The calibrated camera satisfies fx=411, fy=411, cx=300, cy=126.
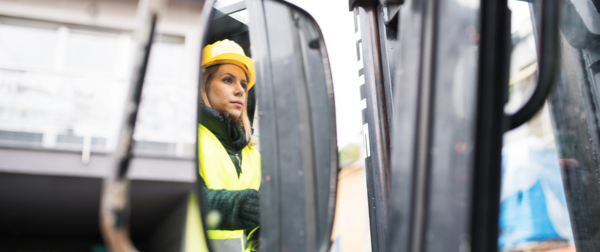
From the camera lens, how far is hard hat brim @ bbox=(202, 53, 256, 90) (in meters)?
0.75

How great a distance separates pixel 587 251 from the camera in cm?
118

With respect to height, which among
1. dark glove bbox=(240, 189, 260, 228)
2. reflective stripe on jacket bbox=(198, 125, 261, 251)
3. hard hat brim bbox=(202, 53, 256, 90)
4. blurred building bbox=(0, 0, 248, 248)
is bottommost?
dark glove bbox=(240, 189, 260, 228)

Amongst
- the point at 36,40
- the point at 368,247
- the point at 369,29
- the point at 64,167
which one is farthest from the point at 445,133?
the point at 36,40

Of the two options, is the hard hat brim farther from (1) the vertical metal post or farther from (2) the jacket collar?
(1) the vertical metal post

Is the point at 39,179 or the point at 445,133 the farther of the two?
the point at 39,179

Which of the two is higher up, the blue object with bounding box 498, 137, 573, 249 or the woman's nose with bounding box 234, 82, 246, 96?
the woman's nose with bounding box 234, 82, 246, 96

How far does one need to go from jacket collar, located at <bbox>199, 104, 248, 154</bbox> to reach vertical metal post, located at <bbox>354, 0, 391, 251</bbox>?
0.46m

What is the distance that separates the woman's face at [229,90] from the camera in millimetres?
744

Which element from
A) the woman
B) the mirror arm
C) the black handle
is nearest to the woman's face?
the woman

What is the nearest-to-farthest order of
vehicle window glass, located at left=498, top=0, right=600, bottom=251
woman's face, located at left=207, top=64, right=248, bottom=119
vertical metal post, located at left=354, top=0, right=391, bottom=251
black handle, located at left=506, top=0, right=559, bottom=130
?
black handle, located at left=506, top=0, right=559, bottom=130, woman's face, located at left=207, top=64, right=248, bottom=119, vertical metal post, located at left=354, top=0, right=391, bottom=251, vehicle window glass, located at left=498, top=0, right=600, bottom=251

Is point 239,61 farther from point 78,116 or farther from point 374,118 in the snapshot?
point 78,116

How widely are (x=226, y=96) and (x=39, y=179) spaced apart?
6.13m

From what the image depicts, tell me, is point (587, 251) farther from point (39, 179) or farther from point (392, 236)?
point (39, 179)

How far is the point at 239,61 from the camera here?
2.57ft
